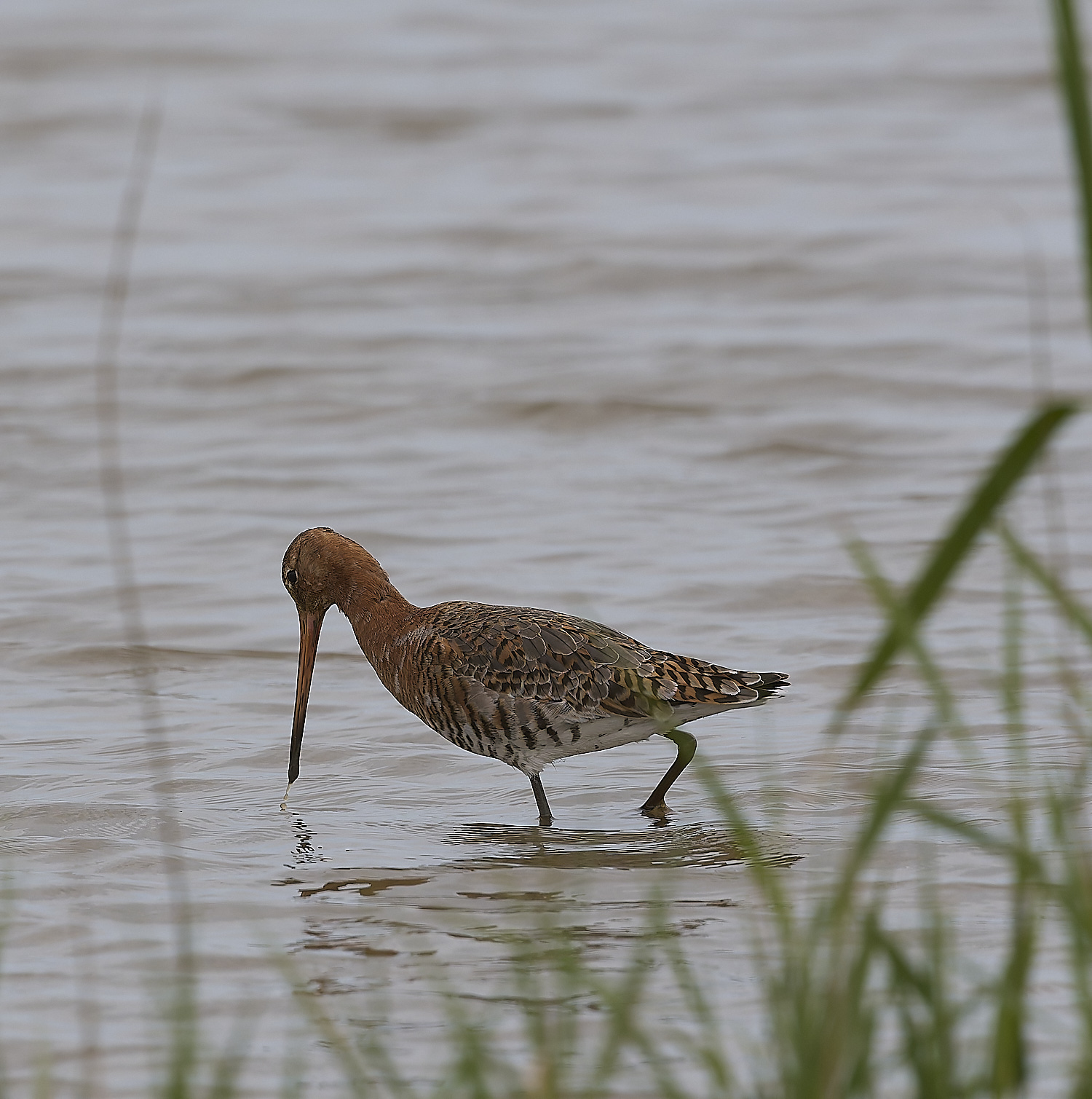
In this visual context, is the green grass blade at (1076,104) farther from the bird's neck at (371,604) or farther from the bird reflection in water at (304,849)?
the bird's neck at (371,604)

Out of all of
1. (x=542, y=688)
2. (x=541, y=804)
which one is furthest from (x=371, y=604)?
(x=541, y=804)

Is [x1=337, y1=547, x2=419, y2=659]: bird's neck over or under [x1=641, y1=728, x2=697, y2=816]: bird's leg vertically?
over

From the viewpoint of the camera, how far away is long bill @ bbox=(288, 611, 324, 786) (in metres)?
5.82

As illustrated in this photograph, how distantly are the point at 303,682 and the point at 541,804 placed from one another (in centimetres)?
98

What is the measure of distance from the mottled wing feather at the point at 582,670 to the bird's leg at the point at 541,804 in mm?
214

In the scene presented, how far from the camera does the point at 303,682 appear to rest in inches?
238

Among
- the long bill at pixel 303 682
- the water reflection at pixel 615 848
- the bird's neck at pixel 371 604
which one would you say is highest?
the bird's neck at pixel 371 604

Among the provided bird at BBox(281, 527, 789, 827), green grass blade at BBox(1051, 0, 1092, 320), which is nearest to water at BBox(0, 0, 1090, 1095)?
bird at BBox(281, 527, 789, 827)

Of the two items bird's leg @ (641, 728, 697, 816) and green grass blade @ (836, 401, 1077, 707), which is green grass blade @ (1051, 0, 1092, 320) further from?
bird's leg @ (641, 728, 697, 816)

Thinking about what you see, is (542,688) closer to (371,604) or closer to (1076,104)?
(371,604)

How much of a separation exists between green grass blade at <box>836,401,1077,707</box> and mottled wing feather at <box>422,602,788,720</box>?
3116 mm

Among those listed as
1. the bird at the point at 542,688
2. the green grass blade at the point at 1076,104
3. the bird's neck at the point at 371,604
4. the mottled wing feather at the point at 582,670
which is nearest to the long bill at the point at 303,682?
the bird at the point at 542,688

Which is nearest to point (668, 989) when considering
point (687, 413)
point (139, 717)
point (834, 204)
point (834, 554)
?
point (139, 717)

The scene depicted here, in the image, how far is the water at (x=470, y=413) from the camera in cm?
484
